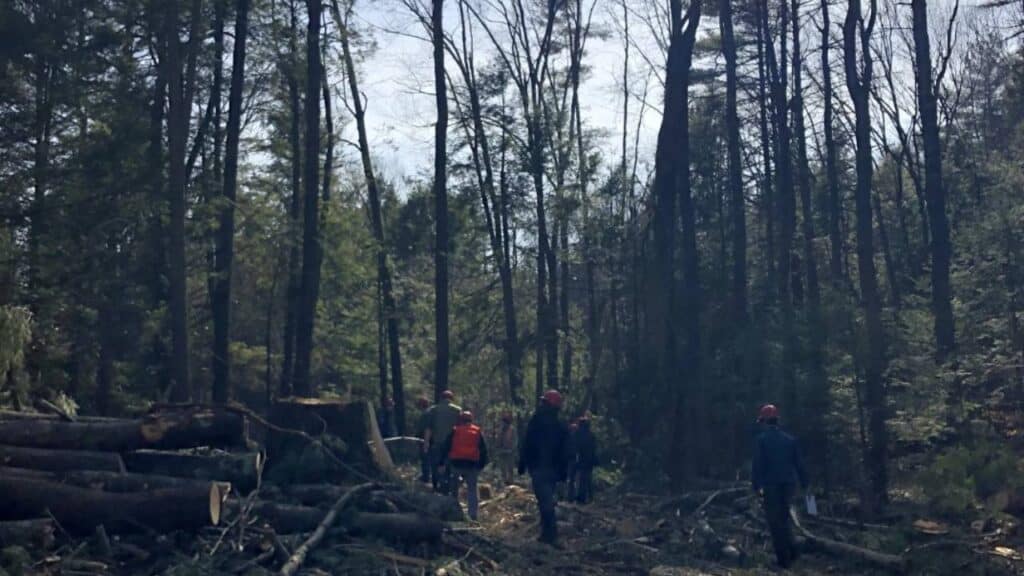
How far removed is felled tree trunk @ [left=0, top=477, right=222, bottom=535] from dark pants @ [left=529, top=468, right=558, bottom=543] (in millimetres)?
5428

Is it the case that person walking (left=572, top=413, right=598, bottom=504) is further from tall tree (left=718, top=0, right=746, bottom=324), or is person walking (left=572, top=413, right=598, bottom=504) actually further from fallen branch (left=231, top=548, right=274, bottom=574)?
fallen branch (left=231, top=548, right=274, bottom=574)

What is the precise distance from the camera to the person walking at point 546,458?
1634cm

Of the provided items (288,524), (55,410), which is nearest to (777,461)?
(288,524)

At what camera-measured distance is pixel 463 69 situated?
38344 mm

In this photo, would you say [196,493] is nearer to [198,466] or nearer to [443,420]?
[198,466]

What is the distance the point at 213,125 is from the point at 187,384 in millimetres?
8975

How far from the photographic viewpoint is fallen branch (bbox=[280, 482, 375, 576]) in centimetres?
1173

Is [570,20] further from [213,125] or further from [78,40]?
[78,40]

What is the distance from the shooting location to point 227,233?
95.1 feet

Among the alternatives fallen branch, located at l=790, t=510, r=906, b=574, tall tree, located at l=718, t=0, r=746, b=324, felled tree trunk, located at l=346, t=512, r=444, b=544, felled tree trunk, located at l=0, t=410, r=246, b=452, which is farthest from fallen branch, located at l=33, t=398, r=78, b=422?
tall tree, located at l=718, t=0, r=746, b=324

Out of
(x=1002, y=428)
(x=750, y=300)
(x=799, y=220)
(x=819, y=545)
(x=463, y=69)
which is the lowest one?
(x=819, y=545)

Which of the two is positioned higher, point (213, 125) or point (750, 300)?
point (213, 125)

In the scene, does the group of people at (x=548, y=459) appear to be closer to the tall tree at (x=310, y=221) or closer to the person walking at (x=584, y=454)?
the person walking at (x=584, y=454)

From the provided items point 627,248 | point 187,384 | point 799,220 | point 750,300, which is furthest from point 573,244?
point 187,384
